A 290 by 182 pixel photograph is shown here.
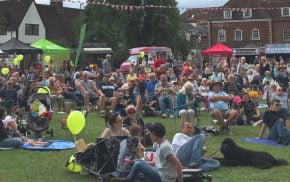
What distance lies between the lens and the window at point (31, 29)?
6431cm

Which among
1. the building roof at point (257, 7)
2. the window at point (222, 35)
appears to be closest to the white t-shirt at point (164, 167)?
the building roof at point (257, 7)

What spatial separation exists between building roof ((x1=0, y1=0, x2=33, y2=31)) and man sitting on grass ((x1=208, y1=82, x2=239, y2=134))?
5238 centimetres

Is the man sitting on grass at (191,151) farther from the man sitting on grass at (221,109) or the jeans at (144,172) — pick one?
the man sitting on grass at (221,109)

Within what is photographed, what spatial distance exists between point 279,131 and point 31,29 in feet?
186

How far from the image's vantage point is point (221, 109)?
45.3 ft

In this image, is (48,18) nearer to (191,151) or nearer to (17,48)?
(17,48)

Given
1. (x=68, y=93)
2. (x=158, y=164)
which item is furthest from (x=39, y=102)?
(x=158, y=164)

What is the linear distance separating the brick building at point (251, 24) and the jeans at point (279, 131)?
58.8 m

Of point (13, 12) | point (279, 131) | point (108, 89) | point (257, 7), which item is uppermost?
point (257, 7)

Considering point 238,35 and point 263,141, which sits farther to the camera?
point 238,35

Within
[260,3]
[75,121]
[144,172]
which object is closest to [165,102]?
[75,121]

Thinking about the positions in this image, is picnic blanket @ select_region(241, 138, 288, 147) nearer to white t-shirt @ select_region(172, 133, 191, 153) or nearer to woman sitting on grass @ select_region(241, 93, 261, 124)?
woman sitting on grass @ select_region(241, 93, 261, 124)

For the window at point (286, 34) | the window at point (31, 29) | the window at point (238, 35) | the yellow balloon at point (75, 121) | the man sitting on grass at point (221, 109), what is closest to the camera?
the yellow balloon at point (75, 121)

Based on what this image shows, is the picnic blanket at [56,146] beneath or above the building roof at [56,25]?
beneath
